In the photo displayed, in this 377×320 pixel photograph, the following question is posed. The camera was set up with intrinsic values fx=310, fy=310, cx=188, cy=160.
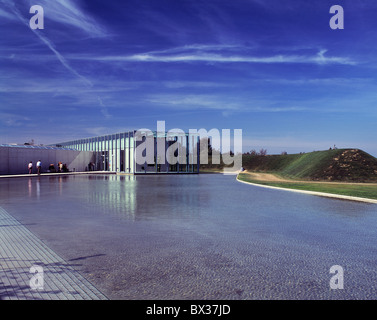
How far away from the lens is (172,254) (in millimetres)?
6207

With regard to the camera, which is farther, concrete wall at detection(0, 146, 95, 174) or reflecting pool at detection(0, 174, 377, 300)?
concrete wall at detection(0, 146, 95, 174)

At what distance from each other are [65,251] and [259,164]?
70.8m

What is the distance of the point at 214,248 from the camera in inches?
261

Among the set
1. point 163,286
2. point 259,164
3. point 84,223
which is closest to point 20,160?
point 84,223

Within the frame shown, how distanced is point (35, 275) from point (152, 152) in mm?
43297

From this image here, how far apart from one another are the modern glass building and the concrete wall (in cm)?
583

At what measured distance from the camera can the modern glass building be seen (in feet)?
157
